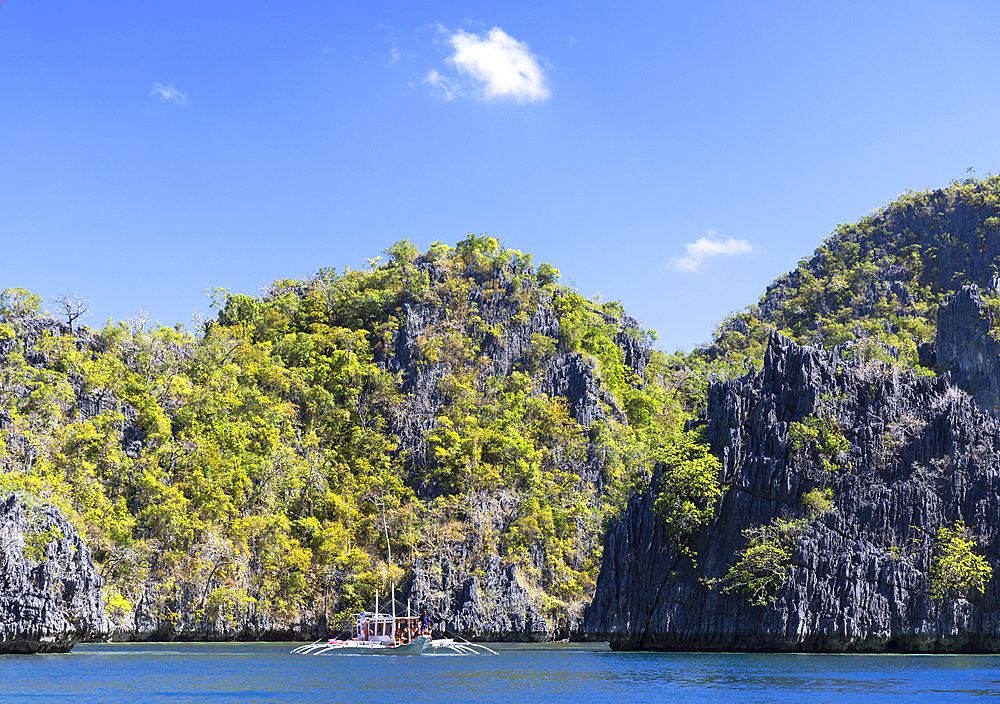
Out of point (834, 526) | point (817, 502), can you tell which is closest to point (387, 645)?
point (817, 502)

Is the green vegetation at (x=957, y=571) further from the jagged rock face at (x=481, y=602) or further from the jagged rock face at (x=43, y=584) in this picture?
the jagged rock face at (x=43, y=584)

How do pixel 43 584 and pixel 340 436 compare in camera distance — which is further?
pixel 340 436

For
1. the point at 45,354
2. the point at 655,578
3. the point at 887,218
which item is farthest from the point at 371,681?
the point at 887,218

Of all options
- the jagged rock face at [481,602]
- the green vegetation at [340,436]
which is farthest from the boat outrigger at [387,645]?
the green vegetation at [340,436]

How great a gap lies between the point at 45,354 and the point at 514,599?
35736 mm

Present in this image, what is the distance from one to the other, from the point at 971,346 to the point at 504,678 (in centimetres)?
4940

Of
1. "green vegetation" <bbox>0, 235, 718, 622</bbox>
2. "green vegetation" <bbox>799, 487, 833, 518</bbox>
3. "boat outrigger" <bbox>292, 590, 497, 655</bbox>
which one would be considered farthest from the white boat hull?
"green vegetation" <bbox>799, 487, 833, 518</bbox>

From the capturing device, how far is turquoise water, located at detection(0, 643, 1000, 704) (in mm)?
24422

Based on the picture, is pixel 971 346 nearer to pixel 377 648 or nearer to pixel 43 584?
pixel 377 648

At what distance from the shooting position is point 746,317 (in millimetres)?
94250

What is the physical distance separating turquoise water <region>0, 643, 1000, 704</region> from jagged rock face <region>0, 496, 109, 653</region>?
1135mm

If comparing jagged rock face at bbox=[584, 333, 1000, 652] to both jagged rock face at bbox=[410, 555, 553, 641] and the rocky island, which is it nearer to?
the rocky island

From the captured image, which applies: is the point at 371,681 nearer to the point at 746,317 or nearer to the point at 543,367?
the point at 543,367

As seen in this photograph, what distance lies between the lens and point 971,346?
2542 inches
